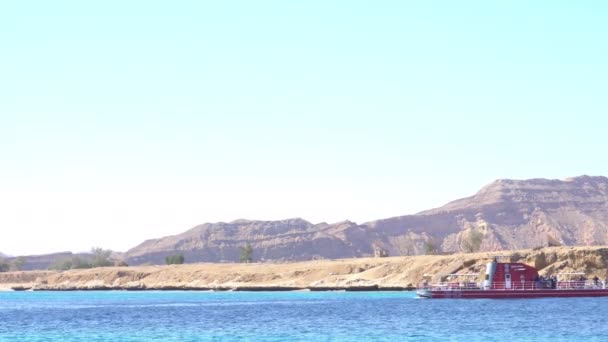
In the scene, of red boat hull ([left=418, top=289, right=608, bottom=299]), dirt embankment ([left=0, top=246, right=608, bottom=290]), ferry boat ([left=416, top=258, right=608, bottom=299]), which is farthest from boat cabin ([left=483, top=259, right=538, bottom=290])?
dirt embankment ([left=0, top=246, right=608, bottom=290])

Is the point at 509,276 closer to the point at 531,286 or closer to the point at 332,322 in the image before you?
the point at 531,286

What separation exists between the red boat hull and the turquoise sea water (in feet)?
14.6

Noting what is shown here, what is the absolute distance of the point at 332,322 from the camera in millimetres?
79500

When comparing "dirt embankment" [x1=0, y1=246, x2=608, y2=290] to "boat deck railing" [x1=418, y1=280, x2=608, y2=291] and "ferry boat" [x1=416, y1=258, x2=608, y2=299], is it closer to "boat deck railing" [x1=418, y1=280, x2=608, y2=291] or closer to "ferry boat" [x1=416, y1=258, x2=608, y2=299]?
"boat deck railing" [x1=418, y1=280, x2=608, y2=291]

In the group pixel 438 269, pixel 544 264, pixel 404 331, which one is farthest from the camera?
pixel 438 269

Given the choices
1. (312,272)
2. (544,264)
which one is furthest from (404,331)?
(312,272)

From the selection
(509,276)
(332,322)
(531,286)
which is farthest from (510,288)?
(332,322)

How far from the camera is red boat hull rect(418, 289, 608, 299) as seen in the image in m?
115

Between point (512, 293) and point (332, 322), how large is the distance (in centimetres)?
4076

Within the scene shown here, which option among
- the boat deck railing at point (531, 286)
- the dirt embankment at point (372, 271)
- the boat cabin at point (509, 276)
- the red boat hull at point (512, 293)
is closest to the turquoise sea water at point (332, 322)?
the red boat hull at point (512, 293)

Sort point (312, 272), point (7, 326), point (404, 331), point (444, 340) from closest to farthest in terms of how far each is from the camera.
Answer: point (444, 340) → point (404, 331) → point (7, 326) → point (312, 272)

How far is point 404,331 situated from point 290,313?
24981 mm

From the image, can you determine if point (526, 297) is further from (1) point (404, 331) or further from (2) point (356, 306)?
(1) point (404, 331)

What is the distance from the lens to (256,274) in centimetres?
18675
